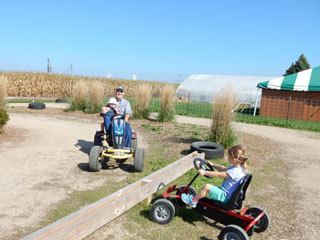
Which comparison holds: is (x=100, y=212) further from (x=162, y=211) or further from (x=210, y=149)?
(x=210, y=149)

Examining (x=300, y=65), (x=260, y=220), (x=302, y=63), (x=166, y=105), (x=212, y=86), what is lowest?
(x=260, y=220)

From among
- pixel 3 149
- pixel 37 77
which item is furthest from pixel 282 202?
pixel 37 77

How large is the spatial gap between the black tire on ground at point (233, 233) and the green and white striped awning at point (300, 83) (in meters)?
14.2

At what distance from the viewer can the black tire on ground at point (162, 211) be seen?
11.6ft

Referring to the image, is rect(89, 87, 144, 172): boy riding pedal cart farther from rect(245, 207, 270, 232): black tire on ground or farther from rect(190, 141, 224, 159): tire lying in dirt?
rect(245, 207, 270, 232): black tire on ground

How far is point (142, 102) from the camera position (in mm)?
12406

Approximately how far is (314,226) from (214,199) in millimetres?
1401

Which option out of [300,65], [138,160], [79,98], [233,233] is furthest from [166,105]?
[300,65]

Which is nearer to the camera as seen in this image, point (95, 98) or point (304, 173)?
point (304, 173)

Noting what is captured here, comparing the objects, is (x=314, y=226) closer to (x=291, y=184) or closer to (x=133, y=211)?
(x=291, y=184)

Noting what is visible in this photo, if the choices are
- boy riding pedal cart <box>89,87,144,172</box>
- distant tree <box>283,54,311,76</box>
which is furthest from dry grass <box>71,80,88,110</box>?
distant tree <box>283,54,311,76</box>

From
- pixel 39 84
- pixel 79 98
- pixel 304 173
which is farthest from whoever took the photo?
pixel 39 84

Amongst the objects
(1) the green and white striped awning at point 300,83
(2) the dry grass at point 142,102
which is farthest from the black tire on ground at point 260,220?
(1) the green and white striped awning at point 300,83

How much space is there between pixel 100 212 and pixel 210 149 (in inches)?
156
